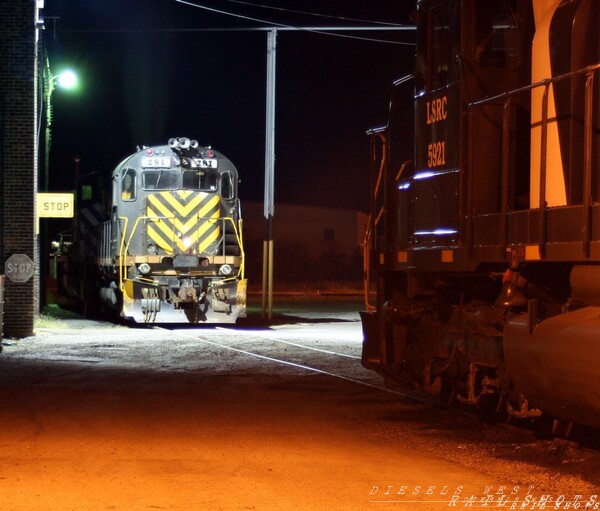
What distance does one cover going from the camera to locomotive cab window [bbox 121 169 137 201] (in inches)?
958

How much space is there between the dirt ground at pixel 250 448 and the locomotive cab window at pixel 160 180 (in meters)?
9.87

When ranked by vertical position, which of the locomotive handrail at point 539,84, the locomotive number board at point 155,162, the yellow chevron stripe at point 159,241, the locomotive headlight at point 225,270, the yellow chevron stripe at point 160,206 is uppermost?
the locomotive number board at point 155,162

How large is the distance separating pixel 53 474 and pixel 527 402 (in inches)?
167

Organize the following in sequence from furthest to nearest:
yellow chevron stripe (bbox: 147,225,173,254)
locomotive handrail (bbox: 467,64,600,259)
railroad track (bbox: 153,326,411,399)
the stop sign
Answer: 1. yellow chevron stripe (bbox: 147,225,173,254)
2. the stop sign
3. railroad track (bbox: 153,326,411,399)
4. locomotive handrail (bbox: 467,64,600,259)

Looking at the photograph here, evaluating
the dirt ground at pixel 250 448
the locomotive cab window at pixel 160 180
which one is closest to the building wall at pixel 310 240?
the locomotive cab window at pixel 160 180

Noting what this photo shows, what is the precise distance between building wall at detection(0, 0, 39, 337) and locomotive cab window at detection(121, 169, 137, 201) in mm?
4605

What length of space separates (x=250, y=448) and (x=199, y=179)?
16.3m

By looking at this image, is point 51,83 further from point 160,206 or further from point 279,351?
point 279,351

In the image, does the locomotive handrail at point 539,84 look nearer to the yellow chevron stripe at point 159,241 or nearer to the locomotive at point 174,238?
the locomotive at point 174,238

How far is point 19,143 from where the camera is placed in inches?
778

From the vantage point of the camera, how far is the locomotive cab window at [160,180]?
24375 mm

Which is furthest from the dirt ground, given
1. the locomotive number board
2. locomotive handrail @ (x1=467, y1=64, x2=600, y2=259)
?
the locomotive number board

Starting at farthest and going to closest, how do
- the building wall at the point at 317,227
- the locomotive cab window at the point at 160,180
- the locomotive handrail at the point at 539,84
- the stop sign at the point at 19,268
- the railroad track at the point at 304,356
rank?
the building wall at the point at 317,227 → the locomotive cab window at the point at 160,180 → the stop sign at the point at 19,268 → the railroad track at the point at 304,356 → the locomotive handrail at the point at 539,84

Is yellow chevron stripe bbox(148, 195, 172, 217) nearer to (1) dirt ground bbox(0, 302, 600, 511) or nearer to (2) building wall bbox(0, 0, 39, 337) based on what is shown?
(2) building wall bbox(0, 0, 39, 337)
